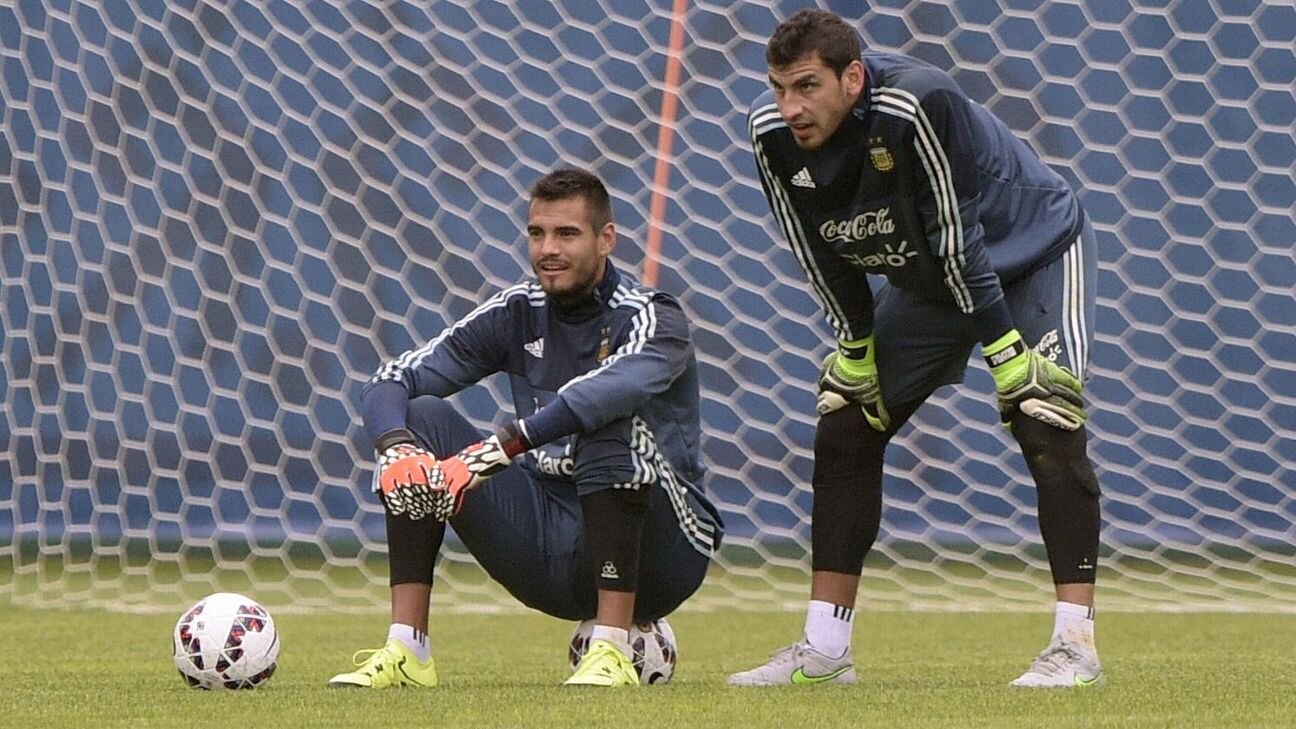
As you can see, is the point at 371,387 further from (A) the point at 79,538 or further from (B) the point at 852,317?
(A) the point at 79,538

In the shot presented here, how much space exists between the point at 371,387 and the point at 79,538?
2.84 metres

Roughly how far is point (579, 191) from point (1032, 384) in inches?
31.7

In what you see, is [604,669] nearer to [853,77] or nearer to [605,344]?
[605,344]

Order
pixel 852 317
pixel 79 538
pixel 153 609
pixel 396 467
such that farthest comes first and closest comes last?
pixel 79 538, pixel 153 609, pixel 852 317, pixel 396 467

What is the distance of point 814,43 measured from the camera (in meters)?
2.95

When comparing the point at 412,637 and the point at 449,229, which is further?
the point at 449,229

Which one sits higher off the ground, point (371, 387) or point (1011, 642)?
point (371, 387)

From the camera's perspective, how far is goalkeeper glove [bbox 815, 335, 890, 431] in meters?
3.29

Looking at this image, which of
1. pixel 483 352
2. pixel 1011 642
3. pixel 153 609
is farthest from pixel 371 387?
pixel 153 609

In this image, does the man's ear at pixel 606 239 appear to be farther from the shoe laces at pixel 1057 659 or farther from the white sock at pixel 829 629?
the shoe laces at pixel 1057 659

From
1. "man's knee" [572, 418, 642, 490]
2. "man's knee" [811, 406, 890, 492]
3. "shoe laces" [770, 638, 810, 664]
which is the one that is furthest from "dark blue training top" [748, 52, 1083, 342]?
"shoe laces" [770, 638, 810, 664]

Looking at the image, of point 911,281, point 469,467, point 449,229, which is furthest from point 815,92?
point 449,229

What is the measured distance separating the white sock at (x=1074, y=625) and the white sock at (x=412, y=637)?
1009 mm

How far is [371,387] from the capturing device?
10.9 feet
